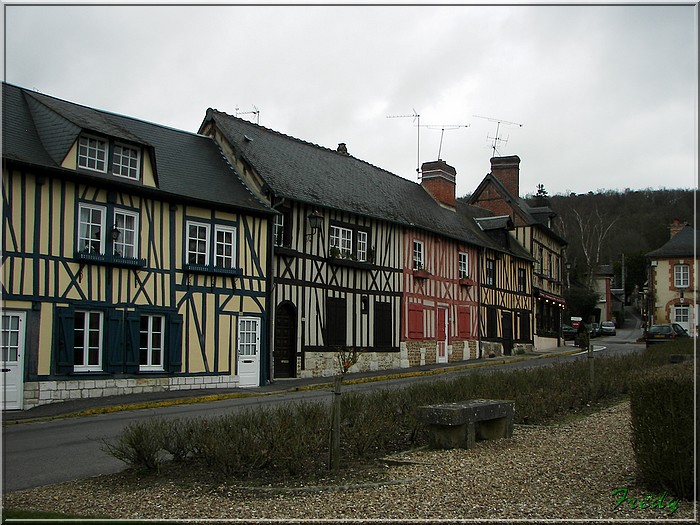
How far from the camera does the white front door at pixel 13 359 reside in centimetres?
1471

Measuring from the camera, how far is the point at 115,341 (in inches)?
656

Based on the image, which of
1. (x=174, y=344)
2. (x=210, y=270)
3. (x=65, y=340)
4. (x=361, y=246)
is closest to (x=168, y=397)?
(x=174, y=344)

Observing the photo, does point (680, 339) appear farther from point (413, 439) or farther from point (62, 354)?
point (62, 354)

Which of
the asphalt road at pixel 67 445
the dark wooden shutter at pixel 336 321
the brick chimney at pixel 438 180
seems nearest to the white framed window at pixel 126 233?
the asphalt road at pixel 67 445

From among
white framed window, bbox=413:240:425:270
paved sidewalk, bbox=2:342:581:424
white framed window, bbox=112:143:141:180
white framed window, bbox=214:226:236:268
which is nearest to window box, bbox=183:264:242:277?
white framed window, bbox=214:226:236:268

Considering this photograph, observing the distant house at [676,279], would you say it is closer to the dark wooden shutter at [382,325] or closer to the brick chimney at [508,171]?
the dark wooden shutter at [382,325]

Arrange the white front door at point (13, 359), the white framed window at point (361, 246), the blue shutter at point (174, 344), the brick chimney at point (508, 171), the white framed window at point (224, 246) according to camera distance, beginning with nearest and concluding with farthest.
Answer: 1. the white front door at point (13, 359)
2. the blue shutter at point (174, 344)
3. the white framed window at point (224, 246)
4. the white framed window at point (361, 246)
5. the brick chimney at point (508, 171)

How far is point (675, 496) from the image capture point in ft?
20.0

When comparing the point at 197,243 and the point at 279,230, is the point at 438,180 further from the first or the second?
the point at 197,243

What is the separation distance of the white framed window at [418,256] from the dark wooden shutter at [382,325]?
2325 mm

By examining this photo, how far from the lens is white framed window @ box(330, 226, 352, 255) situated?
22875mm

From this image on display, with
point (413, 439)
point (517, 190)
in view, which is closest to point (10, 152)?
point (413, 439)

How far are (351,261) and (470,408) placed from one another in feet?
46.8

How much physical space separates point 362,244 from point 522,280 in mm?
14896
